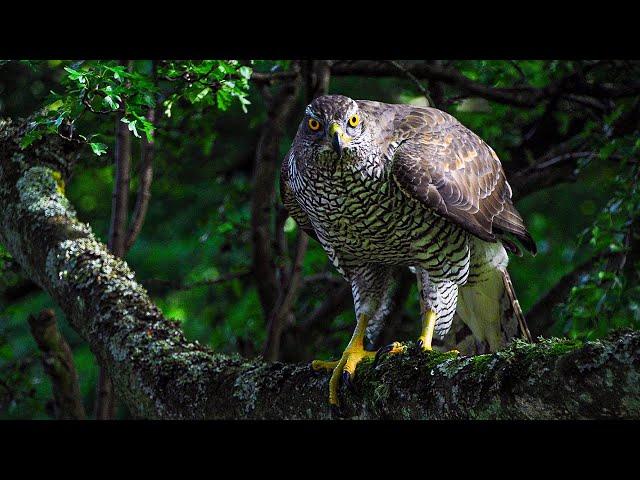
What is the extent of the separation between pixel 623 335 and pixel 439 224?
2.16 meters

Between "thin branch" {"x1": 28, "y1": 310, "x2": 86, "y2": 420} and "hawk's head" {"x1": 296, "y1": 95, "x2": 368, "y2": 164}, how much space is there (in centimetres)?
215

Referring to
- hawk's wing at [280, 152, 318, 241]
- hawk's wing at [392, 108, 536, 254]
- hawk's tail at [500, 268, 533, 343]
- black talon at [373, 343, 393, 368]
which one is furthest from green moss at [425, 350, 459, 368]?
hawk's tail at [500, 268, 533, 343]

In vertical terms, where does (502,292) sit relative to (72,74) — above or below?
below

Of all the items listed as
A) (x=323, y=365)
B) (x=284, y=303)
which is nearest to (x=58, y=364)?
(x=284, y=303)

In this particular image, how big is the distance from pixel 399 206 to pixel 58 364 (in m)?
2.56

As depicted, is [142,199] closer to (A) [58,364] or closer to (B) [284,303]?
(A) [58,364]

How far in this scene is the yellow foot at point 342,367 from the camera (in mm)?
3596

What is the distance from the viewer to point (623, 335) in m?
2.28

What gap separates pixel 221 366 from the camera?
381 centimetres

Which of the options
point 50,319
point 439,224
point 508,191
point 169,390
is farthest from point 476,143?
point 50,319

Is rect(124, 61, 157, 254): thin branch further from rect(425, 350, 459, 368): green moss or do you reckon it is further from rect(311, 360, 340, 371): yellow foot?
rect(425, 350, 459, 368): green moss

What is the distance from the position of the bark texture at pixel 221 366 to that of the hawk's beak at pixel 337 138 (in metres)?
1.15

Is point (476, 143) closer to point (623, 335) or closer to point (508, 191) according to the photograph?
point (508, 191)

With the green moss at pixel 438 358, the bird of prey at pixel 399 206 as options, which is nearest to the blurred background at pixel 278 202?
the bird of prey at pixel 399 206
